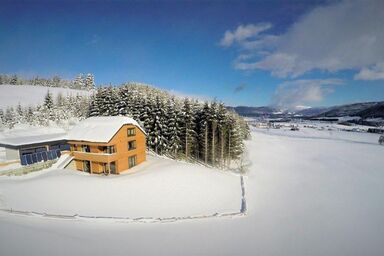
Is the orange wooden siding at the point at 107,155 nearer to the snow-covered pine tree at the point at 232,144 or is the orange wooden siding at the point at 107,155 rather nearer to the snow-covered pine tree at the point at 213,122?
the snow-covered pine tree at the point at 213,122

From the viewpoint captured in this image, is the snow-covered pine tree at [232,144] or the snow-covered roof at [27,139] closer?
the snow-covered roof at [27,139]

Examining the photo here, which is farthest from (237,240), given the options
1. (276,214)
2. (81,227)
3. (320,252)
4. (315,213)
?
(315,213)

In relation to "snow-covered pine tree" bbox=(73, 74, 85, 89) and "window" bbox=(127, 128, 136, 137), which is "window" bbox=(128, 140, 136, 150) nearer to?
"window" bbox=(127, 128, 136, 137)

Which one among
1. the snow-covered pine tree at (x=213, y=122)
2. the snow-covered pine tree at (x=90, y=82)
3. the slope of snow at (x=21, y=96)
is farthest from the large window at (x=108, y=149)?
the snow-covered pine tree at (x=90, y=82)

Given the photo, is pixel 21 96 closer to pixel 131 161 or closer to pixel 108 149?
pixel 131 161

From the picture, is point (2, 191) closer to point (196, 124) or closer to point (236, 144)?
point (196, 124)
